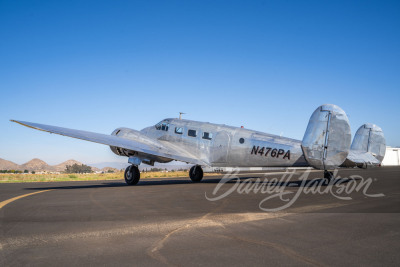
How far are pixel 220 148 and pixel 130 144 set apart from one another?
223 inches

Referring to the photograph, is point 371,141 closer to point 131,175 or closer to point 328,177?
point 328,177

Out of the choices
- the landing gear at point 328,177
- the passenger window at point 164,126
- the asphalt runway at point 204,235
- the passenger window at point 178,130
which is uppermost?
the passenger window at point 164,126

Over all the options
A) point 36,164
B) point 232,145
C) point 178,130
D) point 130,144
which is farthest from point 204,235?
point 36,164

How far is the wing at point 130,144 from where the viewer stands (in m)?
16.0

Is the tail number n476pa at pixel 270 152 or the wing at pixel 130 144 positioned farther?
the wing at pixel 130 144

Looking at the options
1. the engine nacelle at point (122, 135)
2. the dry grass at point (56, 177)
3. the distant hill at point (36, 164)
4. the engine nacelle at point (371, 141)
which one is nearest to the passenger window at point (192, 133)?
the engine nacelle at point (122, 135)

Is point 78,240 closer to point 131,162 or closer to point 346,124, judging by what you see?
point 346,124

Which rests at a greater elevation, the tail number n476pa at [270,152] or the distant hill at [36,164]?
the tail number n476pa at [270,152]

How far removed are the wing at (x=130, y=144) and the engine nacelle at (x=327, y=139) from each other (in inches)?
286

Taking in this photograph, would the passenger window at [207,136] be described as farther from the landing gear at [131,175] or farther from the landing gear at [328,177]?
the landing gear at [328,177]

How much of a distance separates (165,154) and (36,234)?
42.3 ft

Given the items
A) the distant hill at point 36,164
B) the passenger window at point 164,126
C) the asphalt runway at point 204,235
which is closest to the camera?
the asphalt runway at point 204,235

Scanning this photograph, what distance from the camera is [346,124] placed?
1331 cm

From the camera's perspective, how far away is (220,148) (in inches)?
733
